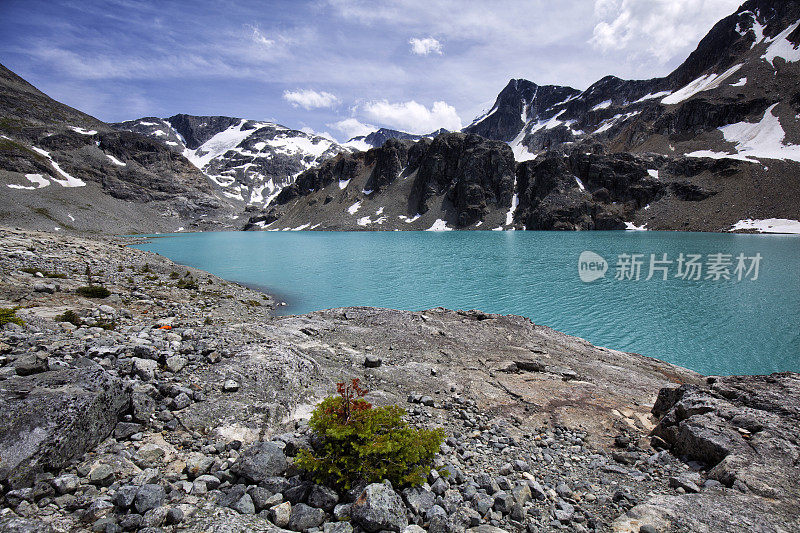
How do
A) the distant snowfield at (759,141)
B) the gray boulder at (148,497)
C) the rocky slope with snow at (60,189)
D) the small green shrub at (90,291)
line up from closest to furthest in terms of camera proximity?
the gray boulder at (148,497) < the small green shrub at (90,291) < the distant snowfield at (759,141) < the rocky slope with snow at (60,189)

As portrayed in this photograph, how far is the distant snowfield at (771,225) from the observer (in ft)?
298

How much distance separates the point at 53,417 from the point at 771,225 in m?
145

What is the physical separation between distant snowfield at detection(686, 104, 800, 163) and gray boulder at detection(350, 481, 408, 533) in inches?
6994

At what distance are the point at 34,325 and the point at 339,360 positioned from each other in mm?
9212

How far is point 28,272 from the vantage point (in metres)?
18.5

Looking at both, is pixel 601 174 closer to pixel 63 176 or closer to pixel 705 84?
pixel 705 84

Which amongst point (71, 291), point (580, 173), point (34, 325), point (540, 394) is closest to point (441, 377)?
point (540, 394)

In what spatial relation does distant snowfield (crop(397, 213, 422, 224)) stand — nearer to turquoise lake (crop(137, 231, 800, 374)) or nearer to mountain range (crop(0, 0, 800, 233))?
mountain range (crop(0, 0, 800, 233))

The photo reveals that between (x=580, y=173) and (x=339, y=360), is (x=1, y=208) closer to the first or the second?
(x=339, y=360)

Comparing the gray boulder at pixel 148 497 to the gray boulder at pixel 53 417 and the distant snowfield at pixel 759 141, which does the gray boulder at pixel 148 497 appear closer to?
the gray boulder at pixel 53 417

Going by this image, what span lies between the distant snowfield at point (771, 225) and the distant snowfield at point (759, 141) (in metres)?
39.1

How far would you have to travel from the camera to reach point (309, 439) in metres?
6.61

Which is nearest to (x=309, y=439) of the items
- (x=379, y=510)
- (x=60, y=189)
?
(x=379, y=510)

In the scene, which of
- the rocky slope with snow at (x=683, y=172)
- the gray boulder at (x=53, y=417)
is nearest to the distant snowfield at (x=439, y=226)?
the rocky slope with snow at (x=683, y=172)
